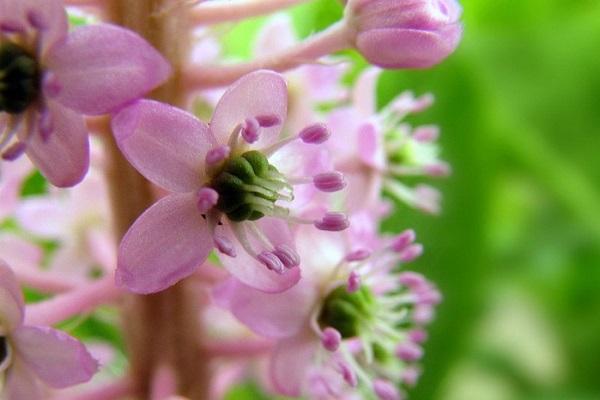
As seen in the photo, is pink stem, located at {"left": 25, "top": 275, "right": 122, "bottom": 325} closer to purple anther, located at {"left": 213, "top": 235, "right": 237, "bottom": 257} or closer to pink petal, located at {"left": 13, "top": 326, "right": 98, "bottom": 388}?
pink petal, located at {"left": 13, "top": 326, "right": 98, "bottom": 388}

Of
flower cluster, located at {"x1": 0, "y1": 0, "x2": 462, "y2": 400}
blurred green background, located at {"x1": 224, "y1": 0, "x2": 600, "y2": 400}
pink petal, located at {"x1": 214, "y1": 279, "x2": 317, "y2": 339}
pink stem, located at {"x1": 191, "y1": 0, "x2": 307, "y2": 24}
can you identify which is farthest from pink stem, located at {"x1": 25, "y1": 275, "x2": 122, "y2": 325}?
blurred green background, located at {"x1": 224, "y1": 0, "x2": 600, "y2": 400}

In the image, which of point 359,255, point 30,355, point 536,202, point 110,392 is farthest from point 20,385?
point 536,202

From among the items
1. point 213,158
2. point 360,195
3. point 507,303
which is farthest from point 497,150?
point 213,158

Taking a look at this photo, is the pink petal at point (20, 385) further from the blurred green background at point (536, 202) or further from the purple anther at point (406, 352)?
the blurred green background at point (536, 202)

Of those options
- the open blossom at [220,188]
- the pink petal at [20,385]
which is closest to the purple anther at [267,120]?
the open blossom at [220,188]

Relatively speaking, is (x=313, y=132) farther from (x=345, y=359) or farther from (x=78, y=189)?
(x=78, y=189)

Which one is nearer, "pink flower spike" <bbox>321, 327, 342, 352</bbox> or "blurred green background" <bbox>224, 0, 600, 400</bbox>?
"pink flower spike" <bbox>321, 327, 342, 352</bbox>
